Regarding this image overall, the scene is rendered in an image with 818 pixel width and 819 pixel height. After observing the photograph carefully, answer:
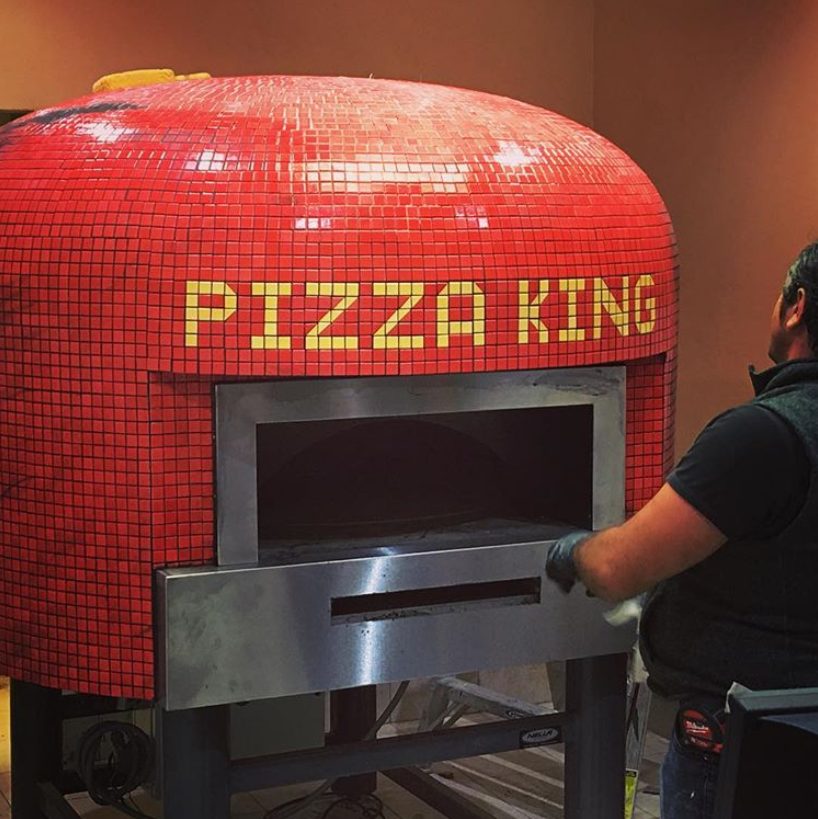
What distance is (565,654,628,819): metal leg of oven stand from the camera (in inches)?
87.4

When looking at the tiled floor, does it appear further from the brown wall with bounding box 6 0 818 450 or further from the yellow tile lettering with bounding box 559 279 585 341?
the yellow tile lettering with bounding box 559 279 585 341

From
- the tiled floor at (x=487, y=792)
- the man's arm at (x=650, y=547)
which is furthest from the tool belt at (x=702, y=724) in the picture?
the tiled floor at (x=487, y=792)

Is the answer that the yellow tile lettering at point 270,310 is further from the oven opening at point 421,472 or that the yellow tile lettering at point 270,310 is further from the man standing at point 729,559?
the man standing at point 729,559

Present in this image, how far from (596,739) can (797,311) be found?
890 millimetres

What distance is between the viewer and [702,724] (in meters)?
1.65

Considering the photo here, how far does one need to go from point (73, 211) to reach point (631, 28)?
82.8 inches

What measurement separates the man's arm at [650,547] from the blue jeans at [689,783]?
0.21 meters

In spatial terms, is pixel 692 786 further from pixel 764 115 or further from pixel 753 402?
pixel 764 115

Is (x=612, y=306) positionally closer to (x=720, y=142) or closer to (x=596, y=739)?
(x=596, y=739)

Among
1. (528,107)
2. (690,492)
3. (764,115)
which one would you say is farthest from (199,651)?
(764,115)

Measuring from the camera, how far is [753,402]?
156 cm

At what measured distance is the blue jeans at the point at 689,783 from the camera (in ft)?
5.53

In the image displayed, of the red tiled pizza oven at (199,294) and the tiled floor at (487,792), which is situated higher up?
the red tiled pizza oven at (199,294)

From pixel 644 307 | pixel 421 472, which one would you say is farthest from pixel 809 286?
pixel 421 472
